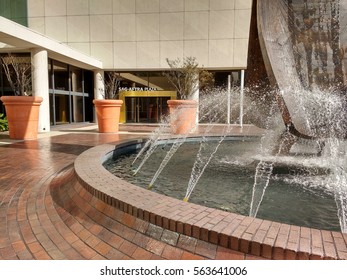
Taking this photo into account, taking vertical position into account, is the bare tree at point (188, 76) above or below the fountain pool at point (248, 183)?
above

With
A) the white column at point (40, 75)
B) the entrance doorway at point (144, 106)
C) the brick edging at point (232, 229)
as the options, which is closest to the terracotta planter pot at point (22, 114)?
the white column at point (40, 75)

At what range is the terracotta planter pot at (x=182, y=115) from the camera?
1226cm

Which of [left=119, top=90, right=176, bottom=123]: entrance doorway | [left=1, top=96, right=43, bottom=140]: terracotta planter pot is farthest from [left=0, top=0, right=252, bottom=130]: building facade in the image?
[left=1, top=96, right=43, bottom=140]: terracotta planter pot

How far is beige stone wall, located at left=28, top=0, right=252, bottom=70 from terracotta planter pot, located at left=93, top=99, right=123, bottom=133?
726 centimetres

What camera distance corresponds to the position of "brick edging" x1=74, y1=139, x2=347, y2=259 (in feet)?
6.86

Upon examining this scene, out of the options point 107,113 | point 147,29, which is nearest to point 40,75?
point 107,113

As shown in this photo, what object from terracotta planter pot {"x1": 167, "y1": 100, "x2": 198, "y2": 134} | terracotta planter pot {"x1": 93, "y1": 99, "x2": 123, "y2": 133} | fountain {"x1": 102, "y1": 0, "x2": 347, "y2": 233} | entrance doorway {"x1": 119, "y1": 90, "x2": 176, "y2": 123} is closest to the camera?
fountain {"x1": 102, "y1": 0, "x2": 347, "y2": 233}

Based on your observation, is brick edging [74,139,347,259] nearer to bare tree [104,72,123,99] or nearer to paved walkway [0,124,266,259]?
paved walkway [0,124,266,259]

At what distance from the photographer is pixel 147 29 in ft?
63.5

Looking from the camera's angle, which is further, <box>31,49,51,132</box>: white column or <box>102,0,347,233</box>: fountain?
<box>31,49,51,132</box>: white column

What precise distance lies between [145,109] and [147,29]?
18.5ft

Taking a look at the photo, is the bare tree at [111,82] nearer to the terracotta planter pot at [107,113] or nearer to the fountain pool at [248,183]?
the terracotta planter pot at [107,113]

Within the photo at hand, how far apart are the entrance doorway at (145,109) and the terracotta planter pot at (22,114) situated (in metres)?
11.5

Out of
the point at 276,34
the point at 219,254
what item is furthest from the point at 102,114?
the point at 219,254
